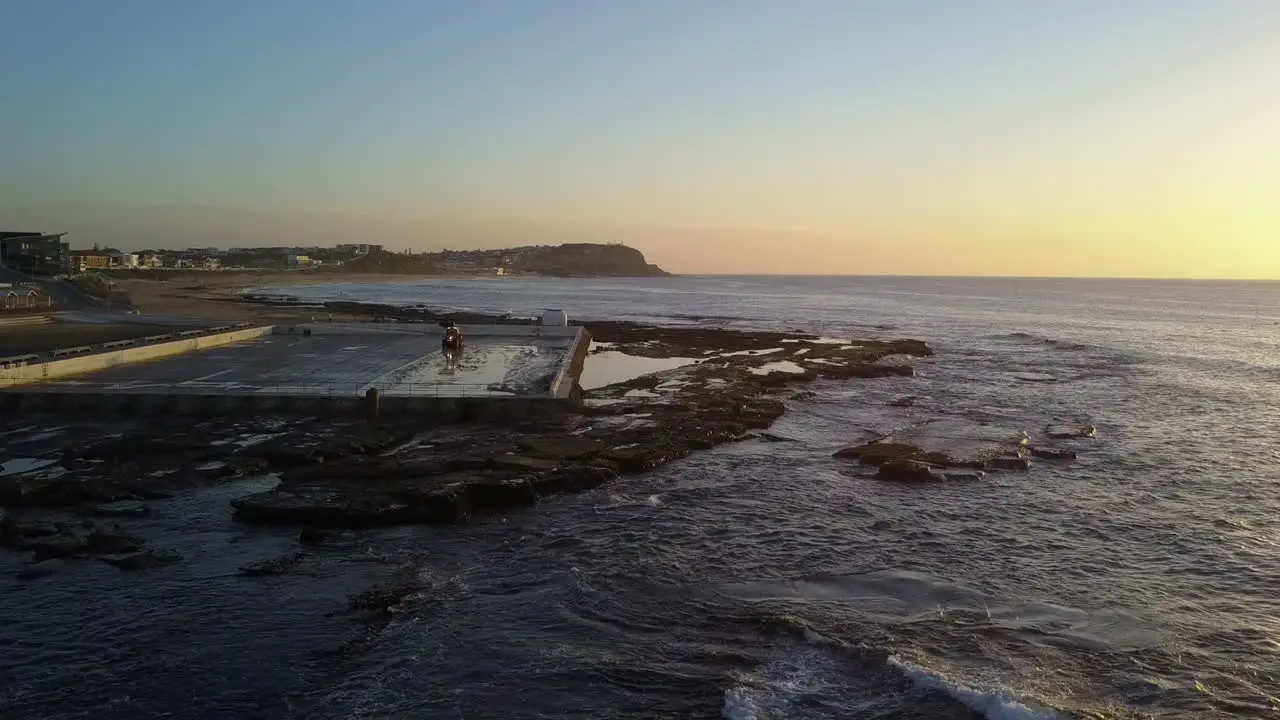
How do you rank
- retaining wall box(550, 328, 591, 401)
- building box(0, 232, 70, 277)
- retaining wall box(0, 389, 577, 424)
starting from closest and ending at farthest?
retaining wall box(0, 389, 577, 424) → retaining wall box(550, 328, 591, 401) → building box(0, 232, 70, 277)

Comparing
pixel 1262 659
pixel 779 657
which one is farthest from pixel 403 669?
pixel 1262 659

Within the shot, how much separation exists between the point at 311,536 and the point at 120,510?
3.49 metres

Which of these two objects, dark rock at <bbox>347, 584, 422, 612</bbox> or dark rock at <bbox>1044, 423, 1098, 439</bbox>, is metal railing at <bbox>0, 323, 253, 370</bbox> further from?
dark rock at <bbox>1044, 423, 1098, 439</bbox>

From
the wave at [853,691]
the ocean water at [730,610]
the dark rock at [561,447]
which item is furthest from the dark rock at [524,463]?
the wave at [853,691]

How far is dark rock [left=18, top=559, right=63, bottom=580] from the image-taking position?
11.1 m

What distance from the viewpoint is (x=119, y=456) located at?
17141mm

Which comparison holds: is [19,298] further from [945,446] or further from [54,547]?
[945,446]

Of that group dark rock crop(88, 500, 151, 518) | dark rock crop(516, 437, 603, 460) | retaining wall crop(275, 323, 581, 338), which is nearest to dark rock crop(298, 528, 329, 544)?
dark rock crop(88, 500, 151, 518)

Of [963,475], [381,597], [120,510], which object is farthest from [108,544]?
[963,475]

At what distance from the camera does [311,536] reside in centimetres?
1278

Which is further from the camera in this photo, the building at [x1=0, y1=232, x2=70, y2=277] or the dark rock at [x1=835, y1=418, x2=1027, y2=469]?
the building at [x1=0, y1=232, x2=70, y2=277]

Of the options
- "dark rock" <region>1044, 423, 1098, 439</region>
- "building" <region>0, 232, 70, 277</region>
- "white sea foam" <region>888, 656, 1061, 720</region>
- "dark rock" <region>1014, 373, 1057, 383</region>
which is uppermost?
"building" <region>0, 232, 70, 277</region>

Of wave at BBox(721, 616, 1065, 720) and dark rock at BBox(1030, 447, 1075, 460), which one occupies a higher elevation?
dark rock at BBox(1030, 447, 1075, 460)

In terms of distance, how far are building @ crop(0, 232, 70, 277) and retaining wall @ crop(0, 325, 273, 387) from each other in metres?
39.2
